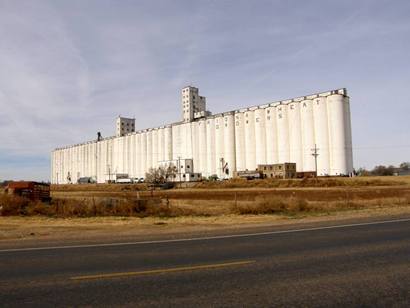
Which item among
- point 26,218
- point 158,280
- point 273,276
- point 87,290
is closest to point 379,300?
point 273,276

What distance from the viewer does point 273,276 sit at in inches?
307

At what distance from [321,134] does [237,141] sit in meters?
28.4

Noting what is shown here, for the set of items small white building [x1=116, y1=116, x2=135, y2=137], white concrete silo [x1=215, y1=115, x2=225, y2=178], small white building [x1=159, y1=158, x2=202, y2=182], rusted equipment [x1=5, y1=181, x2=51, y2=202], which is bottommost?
rusted equipment [x1=5, y1=181, x2=51, y2=202]

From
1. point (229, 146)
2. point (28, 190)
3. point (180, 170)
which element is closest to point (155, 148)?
point (180, 170)

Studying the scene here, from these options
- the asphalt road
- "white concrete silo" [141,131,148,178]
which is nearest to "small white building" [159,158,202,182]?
"white concrete silo" [141,131,148,178]

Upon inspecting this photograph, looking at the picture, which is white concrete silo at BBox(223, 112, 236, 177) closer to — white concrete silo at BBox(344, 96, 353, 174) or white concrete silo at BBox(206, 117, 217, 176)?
white concrete silo at BBox(206, 117, 217, 176)

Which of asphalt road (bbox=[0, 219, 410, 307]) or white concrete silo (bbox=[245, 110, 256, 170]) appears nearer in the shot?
asphalt road (bbox=[0, 219, 410, 307])

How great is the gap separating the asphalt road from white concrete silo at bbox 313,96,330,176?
95.1 meters

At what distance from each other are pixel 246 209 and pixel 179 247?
15.6 meters

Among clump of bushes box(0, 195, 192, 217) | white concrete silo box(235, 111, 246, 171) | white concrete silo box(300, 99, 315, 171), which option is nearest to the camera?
clump of bushes box(0, 195, 192, 217)

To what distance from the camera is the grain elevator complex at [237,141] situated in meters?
106

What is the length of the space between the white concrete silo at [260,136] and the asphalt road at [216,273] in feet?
352

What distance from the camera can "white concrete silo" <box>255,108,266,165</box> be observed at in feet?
393

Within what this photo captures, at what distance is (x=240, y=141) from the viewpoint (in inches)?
4973
